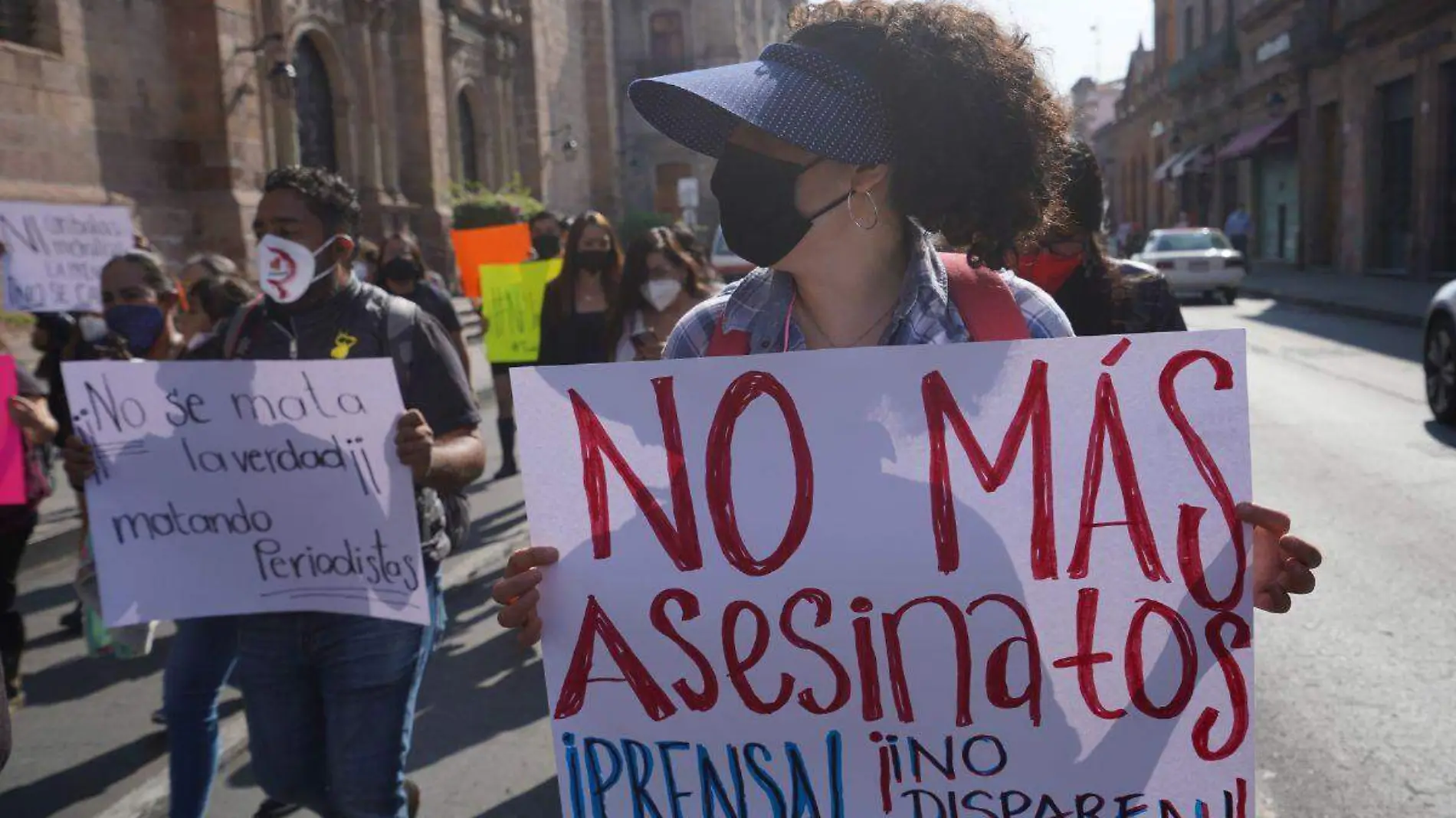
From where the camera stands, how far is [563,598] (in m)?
1.78

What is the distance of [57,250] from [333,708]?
17.8 ft

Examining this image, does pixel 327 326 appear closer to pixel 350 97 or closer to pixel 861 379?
pixel 861 379

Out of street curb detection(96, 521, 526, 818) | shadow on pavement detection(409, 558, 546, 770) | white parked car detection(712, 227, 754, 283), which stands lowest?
shadow on pavement detection(409, 558, 546, 770)

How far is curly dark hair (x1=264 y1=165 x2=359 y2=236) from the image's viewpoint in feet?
10.0

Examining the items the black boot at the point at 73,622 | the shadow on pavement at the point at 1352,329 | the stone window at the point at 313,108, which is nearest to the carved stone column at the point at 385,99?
Answer: the stone window at the point at 313,108

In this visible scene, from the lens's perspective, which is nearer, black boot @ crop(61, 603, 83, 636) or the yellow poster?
black boot @ crop(61, 603, 83, 636)

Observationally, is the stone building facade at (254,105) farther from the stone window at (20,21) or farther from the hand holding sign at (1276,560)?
the hand holding sign at (1276,560)

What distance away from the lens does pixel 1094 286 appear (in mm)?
3785

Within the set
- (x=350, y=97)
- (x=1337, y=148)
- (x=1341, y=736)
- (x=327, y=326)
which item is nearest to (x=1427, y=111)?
(x=1337, y=148)

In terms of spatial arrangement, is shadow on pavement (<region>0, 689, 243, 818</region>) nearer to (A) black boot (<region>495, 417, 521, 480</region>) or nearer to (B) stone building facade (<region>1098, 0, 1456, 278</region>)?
(A) black boot (<region>495, 417, 521, 480</region>)

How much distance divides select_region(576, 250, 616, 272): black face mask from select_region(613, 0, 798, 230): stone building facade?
145ft

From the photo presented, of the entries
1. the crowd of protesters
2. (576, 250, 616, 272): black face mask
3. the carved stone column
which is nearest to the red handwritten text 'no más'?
the crowd of protesters

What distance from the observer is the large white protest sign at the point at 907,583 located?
1.70 meters

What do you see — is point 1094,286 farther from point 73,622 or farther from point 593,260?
point 73,622
